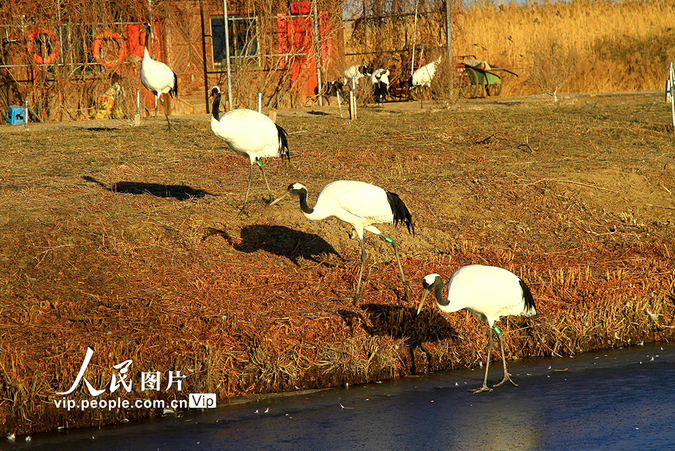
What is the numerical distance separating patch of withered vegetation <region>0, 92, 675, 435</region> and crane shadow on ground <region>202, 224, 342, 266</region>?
0.02 m

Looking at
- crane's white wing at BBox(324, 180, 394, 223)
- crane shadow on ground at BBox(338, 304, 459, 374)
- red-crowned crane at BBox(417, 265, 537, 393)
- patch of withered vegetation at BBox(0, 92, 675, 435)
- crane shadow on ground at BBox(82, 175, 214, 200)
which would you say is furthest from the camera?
crane shadow on ground at BBox(82, 175, 214, 200)

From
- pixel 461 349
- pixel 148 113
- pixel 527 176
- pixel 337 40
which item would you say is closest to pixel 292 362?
pixel 461 349

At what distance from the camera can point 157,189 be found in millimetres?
9953

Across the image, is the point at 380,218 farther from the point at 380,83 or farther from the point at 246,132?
the point at 380,83

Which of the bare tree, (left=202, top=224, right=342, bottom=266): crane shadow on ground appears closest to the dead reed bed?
the bare tree

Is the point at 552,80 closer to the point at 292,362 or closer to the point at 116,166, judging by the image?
the point at 116,166

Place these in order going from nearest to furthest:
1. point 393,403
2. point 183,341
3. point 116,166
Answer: point 393,403 → point 183,341 → point 116,166

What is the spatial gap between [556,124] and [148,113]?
9.19m

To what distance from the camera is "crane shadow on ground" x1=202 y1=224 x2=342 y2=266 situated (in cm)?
807

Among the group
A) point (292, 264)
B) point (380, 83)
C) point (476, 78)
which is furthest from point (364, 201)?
Answer: point (476, 78)

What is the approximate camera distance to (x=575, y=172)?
34.4 feet

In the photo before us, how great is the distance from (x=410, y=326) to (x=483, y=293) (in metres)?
0.99

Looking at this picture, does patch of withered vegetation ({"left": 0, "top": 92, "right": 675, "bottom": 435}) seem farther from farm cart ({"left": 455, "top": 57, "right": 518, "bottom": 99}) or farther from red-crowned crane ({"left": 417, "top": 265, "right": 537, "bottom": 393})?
farm cart ({"left": 455, "top": 57, "right": 518, "bottom": 99})

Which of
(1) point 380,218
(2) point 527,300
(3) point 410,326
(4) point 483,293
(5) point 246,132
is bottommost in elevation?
(3) point 410,326
